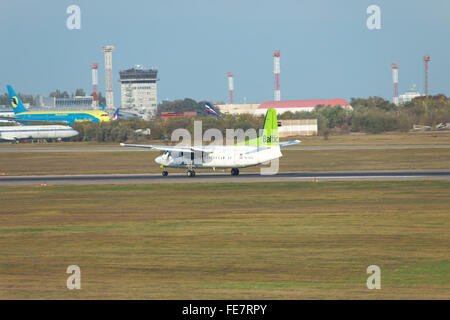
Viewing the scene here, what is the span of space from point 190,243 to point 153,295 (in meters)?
8.51

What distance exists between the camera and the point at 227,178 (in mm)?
55656

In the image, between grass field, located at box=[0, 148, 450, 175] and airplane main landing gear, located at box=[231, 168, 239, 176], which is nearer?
airplane main landing gear, located at box=[231, 168, 239, 176]

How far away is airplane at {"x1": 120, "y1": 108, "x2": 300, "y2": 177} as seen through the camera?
53.4m

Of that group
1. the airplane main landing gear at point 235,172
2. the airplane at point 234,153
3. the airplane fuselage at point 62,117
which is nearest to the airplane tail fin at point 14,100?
the airplane fuselage at point 62,117

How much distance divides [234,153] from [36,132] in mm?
82771

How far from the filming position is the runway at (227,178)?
172ft

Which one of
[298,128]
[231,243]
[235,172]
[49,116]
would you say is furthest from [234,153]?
[49,116]

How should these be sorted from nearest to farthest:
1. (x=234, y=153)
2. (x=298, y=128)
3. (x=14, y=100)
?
(x=234, y=153) < (x=298, y=128) < (x=14, y=100)

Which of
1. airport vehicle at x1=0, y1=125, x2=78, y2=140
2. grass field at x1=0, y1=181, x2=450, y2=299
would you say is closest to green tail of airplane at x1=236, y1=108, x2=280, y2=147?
grass field at x1=0, y1=181, x2=450, y2=299

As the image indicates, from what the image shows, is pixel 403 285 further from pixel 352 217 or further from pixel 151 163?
pixel 151 163

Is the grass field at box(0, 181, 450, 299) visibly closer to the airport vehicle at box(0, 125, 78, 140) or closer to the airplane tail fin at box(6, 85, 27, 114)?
the airport vehicle at box(0, 125, 78, 140)

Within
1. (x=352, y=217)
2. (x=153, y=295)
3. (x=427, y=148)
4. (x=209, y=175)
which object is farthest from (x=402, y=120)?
(x=153, y=295)

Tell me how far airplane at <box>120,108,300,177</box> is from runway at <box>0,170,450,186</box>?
1.21 metres

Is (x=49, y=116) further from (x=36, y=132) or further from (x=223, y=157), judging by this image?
(x=223, y=157)
